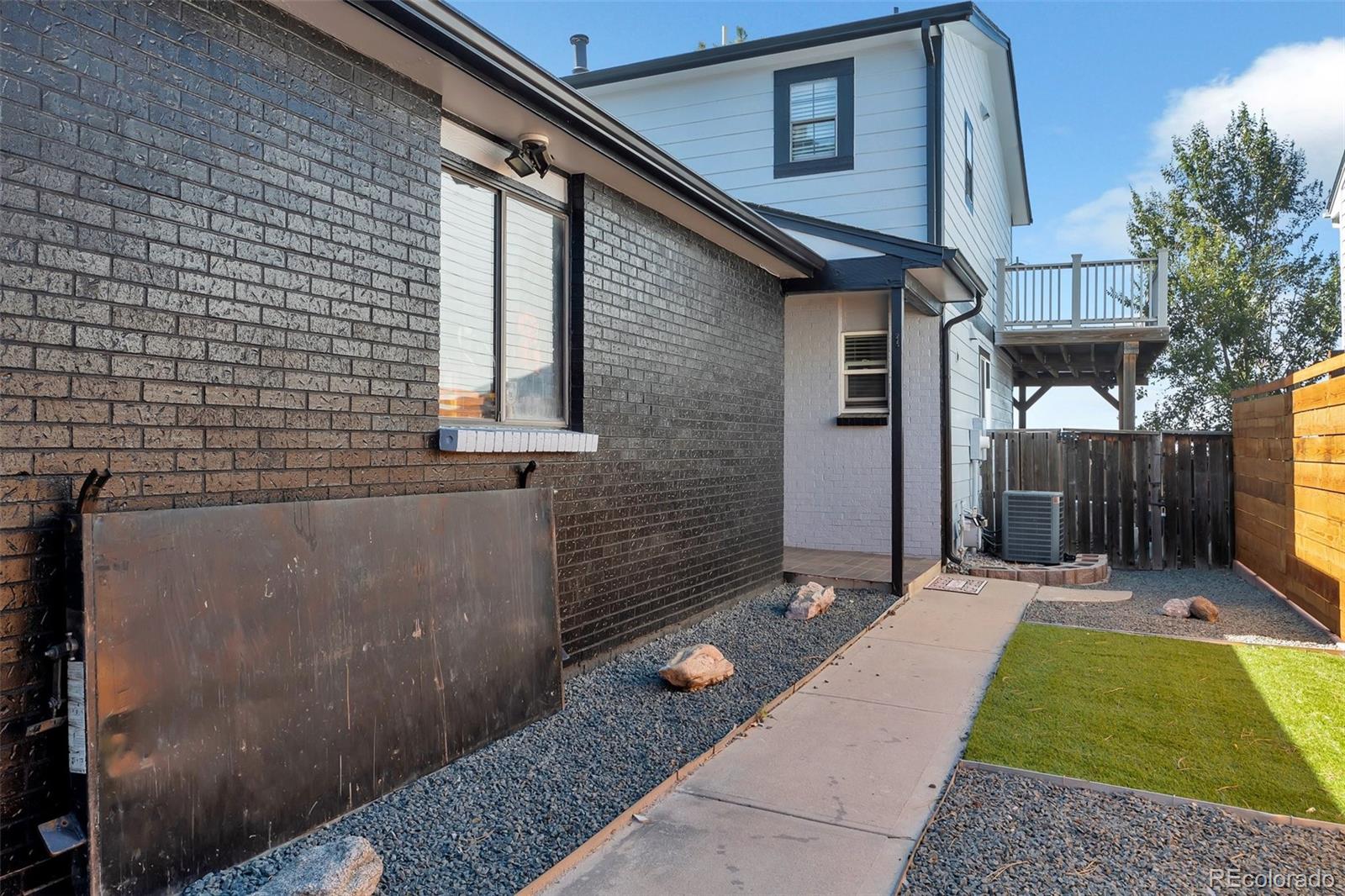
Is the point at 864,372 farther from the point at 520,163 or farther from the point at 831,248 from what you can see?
the point at 520,163

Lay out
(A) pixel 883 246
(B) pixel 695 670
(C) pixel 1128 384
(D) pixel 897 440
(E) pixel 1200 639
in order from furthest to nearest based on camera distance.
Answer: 1. (C) pixel 1128 384
2. (D) pixel 897 440
3. (A) pixel 883 246
4. (E) pixel 1200 639
5. (B) pixel 695 670

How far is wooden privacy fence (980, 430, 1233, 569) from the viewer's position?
9883 millimetres

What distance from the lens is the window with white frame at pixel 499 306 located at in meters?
4.29

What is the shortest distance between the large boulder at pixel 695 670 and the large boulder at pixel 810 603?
6.03 feet

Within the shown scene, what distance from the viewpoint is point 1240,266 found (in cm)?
1814

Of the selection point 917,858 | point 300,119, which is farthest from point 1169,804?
point 300,119

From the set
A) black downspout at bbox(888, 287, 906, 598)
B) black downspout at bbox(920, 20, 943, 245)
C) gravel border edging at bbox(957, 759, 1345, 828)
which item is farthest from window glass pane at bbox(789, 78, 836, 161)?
gravel border edging at bbox(957, 759, 1345, 828)

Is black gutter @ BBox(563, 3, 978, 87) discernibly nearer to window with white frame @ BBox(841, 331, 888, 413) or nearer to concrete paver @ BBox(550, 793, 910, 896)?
window with white frame @ BBox(841, 331, 888, 413)

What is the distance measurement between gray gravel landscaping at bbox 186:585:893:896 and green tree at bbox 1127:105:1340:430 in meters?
17.1

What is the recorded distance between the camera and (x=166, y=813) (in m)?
2.57

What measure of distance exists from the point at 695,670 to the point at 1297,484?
231 inches

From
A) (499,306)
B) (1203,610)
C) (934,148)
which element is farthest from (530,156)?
(1203,610)

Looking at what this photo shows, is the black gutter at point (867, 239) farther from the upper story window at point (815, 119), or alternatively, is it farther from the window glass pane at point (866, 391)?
the upper story window at point (815, 119)

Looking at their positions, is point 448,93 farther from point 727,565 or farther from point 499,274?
point 727,565
